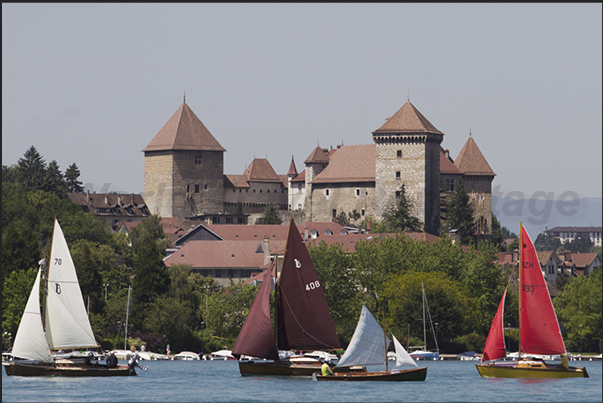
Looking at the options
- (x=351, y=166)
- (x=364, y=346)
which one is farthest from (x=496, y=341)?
(x=351, y=166)

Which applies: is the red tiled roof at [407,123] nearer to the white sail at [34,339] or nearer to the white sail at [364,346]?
the white sail at [364,346]

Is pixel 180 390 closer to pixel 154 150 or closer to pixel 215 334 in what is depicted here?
pixel 215 334

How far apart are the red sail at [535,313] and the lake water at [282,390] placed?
1.64m

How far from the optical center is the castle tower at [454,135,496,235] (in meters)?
156

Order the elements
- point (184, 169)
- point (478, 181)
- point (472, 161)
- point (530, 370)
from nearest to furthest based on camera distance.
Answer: point (530, 370)
point (478, 181)
point (472, 161)
point (184, 169)

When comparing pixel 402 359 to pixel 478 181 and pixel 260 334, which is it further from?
pixel 478 181

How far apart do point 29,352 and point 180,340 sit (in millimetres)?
32840

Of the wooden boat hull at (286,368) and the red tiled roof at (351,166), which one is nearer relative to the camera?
the wooden boat hull at (286,368)

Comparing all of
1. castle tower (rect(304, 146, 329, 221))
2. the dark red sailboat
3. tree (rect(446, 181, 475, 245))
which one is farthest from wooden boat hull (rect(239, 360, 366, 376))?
castle tower (rect(304, 146, 329, 221))

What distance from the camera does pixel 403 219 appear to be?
14238cm

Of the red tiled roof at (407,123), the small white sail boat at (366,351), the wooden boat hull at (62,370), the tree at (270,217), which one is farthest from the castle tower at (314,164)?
the small white sail boat at (366,351)

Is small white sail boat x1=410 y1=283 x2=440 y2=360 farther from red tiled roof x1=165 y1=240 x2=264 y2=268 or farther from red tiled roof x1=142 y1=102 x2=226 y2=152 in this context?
red tiled roof x1=142 y1=102 x2=226 y2=152

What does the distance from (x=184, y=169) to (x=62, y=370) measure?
114 metres

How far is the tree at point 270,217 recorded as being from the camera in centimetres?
16081
